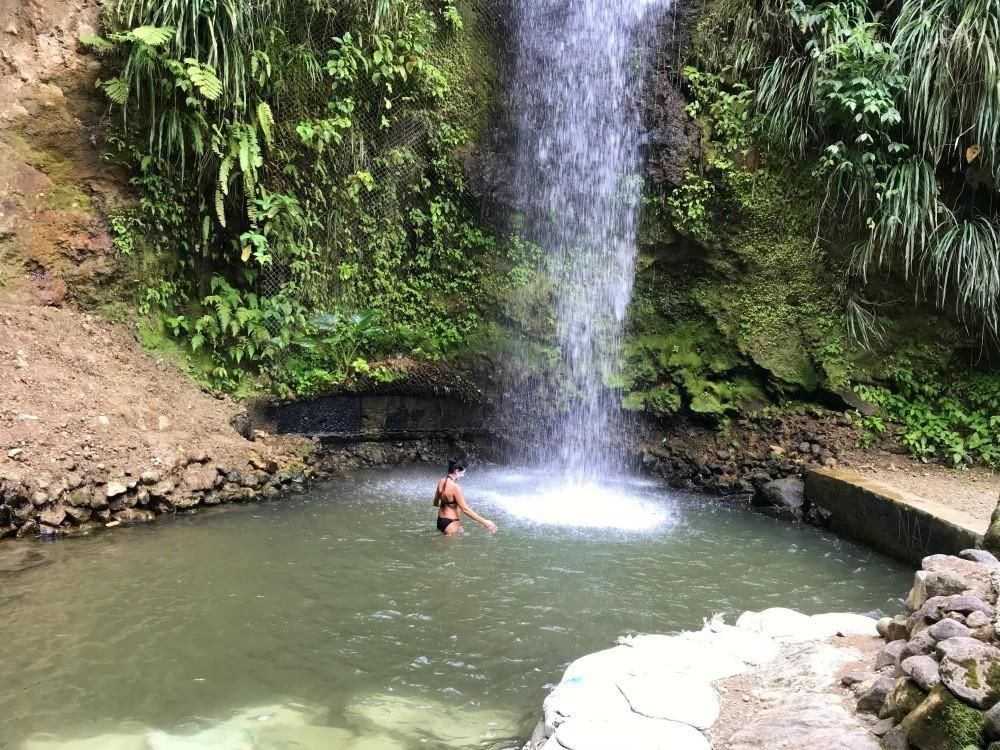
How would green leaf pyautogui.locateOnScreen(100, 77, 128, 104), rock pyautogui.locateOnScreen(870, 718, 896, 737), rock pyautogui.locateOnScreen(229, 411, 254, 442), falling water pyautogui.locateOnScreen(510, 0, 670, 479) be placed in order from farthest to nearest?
falling water pyautogui.locateOnScreen(510, 0, 670, 479) < rock pyautogui.locateOnScreen(229, 411, 254, 442) < green leaf pyautogui.locateOnScreen(100, 77, 128, 104) < rock pyautogui.locateOnScreen(870, 718, 896, 737)

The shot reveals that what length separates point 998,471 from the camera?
26.5 feet

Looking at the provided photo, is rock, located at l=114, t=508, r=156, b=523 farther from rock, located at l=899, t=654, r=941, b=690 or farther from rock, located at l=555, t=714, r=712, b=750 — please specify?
rock, located at l=899, t=654, r=941, b=690

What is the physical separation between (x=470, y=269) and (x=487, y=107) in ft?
7.76

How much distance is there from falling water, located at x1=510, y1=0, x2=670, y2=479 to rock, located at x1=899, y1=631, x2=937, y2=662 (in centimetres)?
681

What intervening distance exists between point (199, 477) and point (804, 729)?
20.9ft

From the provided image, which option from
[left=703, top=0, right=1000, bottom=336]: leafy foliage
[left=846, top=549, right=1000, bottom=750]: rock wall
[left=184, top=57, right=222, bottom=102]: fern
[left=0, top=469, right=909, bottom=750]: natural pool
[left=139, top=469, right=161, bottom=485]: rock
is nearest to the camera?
[left=846, top=549, right=1000, bottom=750]: rock wall

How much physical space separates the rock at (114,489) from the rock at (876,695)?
641 centimetres

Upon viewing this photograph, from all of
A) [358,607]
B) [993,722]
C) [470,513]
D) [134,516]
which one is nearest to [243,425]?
[134,516]

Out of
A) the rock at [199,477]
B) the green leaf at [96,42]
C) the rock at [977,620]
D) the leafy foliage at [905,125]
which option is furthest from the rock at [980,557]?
the green leaf at [96,42]

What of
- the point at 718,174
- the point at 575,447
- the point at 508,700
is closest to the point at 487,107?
the point at 718,174

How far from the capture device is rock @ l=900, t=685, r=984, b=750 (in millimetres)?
2406

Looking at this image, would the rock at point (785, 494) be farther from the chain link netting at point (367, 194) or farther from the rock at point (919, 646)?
the chain link netting at point (367, 194)

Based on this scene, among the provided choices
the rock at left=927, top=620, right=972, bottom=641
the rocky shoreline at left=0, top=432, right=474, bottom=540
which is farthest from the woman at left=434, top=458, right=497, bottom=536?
the rock at left=927, top=620, right=972, bottom=641

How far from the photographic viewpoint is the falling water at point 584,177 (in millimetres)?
9828
